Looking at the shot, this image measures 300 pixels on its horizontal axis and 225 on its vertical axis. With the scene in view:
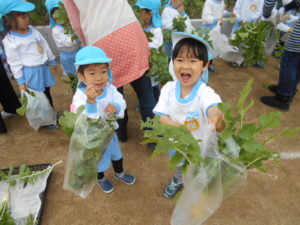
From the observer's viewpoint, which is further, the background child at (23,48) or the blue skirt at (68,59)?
the blue skirt at (68,59)

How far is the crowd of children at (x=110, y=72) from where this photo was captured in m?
→ 1.53

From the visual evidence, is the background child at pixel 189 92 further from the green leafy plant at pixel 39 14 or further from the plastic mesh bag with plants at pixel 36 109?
the green leafy plant at pixel 39 14

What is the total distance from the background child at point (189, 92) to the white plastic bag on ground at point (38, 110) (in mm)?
1877

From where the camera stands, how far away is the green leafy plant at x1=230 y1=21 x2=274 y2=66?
3916 mm

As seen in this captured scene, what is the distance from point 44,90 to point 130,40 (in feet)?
5.42

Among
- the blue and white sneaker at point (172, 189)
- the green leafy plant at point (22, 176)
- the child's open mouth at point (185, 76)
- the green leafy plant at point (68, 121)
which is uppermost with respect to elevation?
the child's open mouth at point (185, 76)

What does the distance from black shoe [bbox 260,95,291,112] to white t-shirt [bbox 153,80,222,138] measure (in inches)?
102

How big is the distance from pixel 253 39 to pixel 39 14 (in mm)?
4791

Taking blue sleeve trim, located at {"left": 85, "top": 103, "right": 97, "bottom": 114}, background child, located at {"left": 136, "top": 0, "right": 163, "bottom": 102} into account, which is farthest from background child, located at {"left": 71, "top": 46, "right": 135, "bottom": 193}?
background child, located at {"left": 136, "top": 0, "right": 163, "bottom": 102}

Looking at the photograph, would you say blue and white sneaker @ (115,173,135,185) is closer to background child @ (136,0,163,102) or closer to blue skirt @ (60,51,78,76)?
background child @ (136,0,163,102)

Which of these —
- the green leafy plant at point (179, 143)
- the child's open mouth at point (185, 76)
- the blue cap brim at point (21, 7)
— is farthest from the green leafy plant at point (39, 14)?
the green leafy plant at point (179, 143)

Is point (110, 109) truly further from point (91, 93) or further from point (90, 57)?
point (90, 57)

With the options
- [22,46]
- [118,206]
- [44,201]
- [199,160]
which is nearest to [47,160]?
[44,201]

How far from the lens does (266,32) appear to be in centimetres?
395
